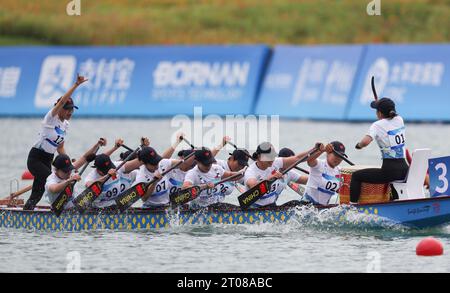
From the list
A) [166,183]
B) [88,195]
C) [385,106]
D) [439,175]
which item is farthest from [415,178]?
[88,195]

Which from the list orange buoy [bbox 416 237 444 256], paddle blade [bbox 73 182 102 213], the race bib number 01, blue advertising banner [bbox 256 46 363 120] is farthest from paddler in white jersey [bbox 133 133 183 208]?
blue advertising banner [bbox 256 46 363 120]

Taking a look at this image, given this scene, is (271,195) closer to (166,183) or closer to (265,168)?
(265,168)

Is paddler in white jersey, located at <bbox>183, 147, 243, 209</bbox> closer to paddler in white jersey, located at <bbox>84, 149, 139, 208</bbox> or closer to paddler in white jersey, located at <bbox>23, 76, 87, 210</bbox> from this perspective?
paddler in white jersey, located at <bbox>84, 149, 139, 208</bbox>

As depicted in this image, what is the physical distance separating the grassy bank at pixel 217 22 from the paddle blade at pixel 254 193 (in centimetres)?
3223

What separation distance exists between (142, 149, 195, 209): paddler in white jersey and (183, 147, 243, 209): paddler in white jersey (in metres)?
0.31

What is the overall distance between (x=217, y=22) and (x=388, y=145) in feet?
119

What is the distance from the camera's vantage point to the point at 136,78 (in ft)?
133

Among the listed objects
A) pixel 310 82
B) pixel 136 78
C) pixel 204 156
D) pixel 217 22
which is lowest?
pixel 204 156

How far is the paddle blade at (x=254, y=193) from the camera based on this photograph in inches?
719

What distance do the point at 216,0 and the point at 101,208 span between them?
1472 inches

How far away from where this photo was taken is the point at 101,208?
63.6 feet

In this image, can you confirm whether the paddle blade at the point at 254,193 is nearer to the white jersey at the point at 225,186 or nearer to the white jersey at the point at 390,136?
the white jersey at the point at 225,186

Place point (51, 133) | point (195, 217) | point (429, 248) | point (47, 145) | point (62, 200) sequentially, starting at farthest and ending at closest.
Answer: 1. point (47, 145)
2. point (51, 133)
3. point (62, 200)
4. point (195, 217)
5. point (429, 248)
